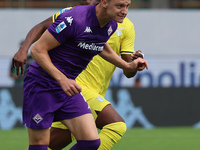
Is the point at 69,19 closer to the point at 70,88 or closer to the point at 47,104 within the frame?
the point at 70,88

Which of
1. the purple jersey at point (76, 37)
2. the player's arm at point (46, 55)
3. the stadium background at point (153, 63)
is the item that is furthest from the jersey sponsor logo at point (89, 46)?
the stadium background at point (153, 63)

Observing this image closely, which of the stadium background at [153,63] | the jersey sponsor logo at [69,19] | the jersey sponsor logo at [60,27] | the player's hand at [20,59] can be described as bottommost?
the stadium background at [153,63]

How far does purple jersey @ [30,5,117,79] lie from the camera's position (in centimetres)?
462

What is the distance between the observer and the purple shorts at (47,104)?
4848 mm

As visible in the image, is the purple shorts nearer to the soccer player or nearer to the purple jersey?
the soccer player

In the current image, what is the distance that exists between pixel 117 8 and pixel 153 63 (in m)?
10.3

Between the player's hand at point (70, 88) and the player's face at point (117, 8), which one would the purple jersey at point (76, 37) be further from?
the player's hand at point (70, 88)

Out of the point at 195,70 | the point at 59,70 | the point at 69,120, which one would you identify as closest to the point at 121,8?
the point at 59,70

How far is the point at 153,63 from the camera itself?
584 inches

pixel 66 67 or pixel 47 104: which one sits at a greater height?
pixel 66 67

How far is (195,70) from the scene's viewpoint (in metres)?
14.8

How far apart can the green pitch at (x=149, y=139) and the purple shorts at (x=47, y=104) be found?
12.0ft

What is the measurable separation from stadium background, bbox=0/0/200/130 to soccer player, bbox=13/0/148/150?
6.76m

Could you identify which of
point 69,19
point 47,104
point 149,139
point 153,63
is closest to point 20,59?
point 47,104
